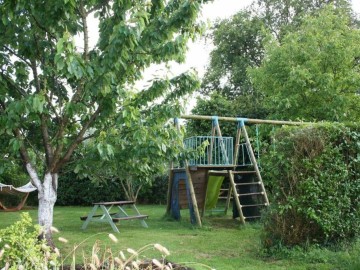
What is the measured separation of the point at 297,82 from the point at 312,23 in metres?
2.91

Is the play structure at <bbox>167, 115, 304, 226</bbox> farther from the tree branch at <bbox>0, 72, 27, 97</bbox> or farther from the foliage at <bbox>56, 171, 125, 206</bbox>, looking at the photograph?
the foliage at <bbox>56, 171, 125, 206</bbox>

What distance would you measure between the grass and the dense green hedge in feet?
1.10

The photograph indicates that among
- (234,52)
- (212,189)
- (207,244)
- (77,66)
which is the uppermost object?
(234,52)

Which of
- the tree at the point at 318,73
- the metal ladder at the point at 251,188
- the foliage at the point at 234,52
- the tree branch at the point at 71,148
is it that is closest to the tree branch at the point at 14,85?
the tree branch at the point at 71,148

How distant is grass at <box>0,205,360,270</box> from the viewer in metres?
5.67

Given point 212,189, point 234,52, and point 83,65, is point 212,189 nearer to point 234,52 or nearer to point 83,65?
point 83,65

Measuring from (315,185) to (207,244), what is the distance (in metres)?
2.21

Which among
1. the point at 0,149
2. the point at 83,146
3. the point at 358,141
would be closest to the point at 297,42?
the point at 358,141

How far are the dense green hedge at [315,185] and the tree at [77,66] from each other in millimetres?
1767

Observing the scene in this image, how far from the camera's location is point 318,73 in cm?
1317

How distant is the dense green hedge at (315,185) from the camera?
20.1 ft

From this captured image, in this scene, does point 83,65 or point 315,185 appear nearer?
point 83,65

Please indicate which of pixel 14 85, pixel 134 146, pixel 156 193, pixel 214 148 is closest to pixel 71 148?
pixel 134 146

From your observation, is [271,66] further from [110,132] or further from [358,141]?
[110,132]
